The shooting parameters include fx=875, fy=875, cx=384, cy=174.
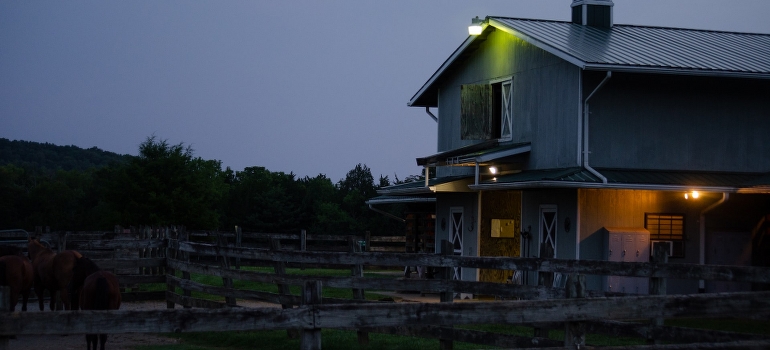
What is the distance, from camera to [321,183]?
79.9 metres

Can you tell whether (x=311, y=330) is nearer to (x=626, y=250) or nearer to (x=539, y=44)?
(x=626, y=250)

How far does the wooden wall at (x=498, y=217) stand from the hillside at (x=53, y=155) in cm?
13995

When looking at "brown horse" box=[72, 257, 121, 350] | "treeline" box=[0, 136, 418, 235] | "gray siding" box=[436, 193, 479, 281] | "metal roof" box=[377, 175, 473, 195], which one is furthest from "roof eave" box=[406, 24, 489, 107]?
"treeline" box=[0, 136, 418, 235]

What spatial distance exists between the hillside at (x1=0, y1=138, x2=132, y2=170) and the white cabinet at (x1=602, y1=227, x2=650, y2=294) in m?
145

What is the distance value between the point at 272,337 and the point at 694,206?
35.0 ft

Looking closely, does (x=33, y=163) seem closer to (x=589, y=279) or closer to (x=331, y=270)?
(x=331, y=270)

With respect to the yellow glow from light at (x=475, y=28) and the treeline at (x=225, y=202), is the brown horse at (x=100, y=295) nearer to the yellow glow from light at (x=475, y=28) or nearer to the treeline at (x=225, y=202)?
the yellow glow from light at (x=475, y=28)

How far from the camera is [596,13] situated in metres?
23.3

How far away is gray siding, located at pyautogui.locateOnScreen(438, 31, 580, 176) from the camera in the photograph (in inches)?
Result: 742

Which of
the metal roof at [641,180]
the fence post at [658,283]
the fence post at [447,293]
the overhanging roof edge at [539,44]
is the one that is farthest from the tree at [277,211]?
the fence post at [658,283]

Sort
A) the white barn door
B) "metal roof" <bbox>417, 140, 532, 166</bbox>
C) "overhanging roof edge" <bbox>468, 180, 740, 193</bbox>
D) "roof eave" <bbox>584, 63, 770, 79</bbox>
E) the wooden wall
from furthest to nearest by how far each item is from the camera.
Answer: the white barn door → the wooden wall → "metal roof" <bbox>417, 140, 532, 166</bbox> → "roof eave" <bbox>584, 63, 770, 79</bbox> → "overhanging roof edge" <bbox>468, 180, 740, 193</bbox>

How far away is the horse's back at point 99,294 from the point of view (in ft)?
35.5

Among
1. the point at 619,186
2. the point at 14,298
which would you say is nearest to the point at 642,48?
the point at 619,186

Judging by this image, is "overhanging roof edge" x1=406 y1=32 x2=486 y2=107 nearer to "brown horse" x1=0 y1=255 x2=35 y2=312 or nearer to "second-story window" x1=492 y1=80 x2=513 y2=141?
"second-story window" x1=492 y1=80 x2=513 y2=141
